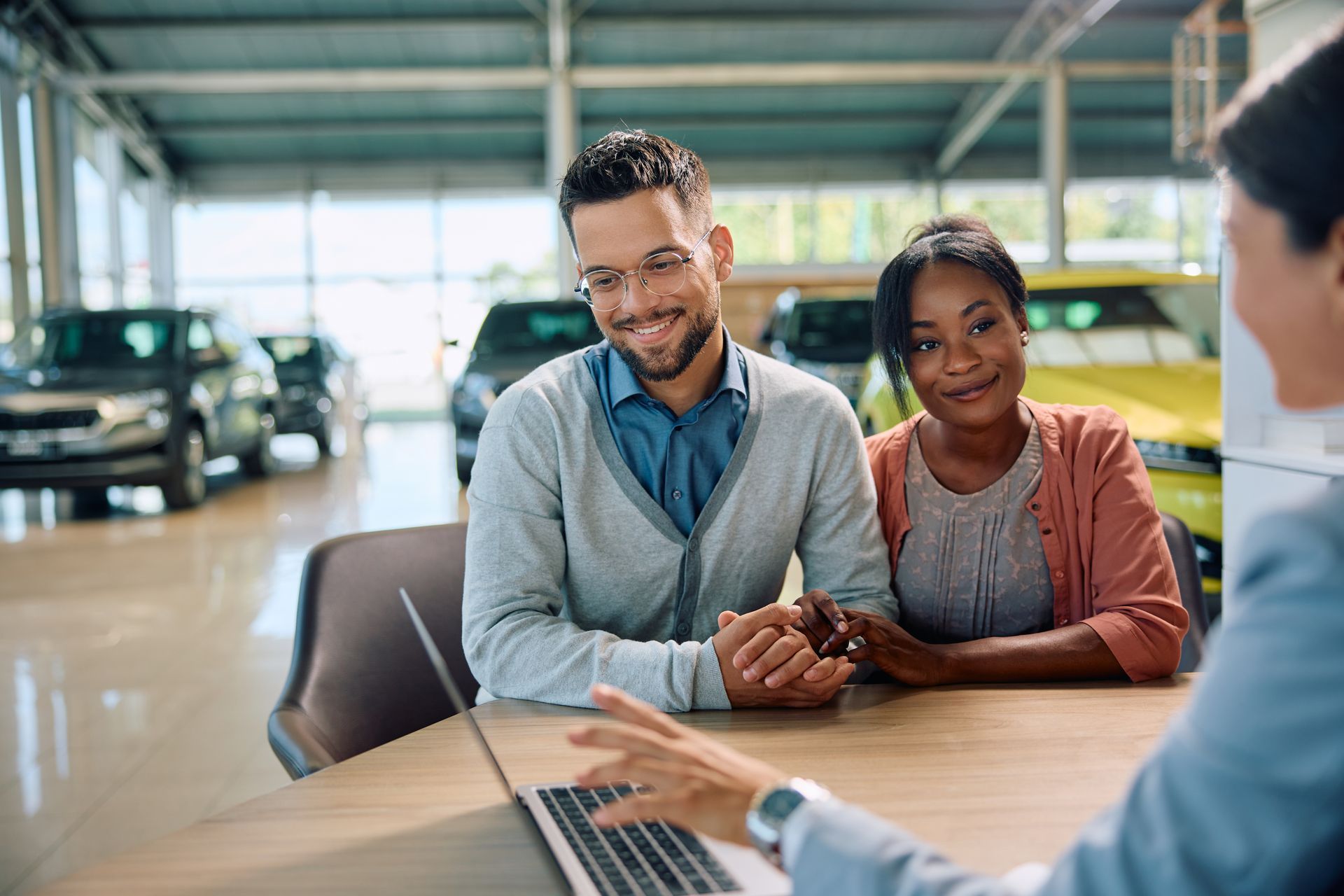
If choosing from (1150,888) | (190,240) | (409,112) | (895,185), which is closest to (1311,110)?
(1150,888)

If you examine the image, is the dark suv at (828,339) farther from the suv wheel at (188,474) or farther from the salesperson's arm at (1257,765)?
the salesperson's arm at (1257,765)

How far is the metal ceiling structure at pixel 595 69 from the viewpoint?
12.1 metres

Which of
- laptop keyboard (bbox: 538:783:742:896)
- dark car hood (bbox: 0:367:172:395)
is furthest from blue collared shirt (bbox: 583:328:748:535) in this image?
dark car hood (bbox: 0:367:172:395)

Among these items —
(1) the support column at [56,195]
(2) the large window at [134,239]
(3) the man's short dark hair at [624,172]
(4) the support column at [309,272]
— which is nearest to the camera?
(3) the man's short dark hair at [624,172]

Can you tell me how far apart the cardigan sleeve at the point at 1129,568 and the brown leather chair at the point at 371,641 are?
105cm

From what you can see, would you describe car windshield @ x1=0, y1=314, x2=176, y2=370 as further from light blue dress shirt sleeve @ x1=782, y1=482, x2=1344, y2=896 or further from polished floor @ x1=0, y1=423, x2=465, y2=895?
A: light blue dress shirt sleeve @ x1=782, y1=482, x2=1344, y2=896

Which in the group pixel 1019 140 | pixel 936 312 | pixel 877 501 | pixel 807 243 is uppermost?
pixel 1019 140

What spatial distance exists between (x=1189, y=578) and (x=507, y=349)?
6181 mm

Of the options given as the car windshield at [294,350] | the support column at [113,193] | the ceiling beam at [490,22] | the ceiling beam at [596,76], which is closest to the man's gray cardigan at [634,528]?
the car windshield at [294,350]

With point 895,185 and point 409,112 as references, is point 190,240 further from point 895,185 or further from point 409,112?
point 895,185

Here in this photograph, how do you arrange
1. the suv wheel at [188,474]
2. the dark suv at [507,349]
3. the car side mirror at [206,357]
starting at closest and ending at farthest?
1. the dark suv at [507,349]
2. the suv wheel at [188,474]
3. the car side mirror at [206,357]

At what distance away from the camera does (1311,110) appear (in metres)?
0.60

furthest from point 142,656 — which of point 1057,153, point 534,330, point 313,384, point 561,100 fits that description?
point 1057,153

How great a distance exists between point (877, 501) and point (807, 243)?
15806 millimetres
